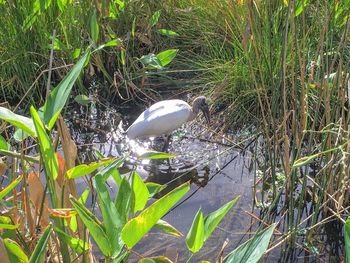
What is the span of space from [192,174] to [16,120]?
1.70 meters

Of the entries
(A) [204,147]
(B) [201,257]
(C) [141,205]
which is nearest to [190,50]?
(A) [204,147]

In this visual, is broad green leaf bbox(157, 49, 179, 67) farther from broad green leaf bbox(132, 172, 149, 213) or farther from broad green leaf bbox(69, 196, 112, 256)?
broad green leaf bbox(69, 196, 112, 256)

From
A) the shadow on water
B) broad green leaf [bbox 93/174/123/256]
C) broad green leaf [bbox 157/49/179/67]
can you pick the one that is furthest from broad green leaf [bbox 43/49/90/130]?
broad green leaf [bbox 157/49/179/67]

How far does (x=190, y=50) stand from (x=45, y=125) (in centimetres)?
246

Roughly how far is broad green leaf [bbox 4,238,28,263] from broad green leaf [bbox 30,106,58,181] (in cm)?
15

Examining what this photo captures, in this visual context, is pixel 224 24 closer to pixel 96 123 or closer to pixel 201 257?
pixel 96 123

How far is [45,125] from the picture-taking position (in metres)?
1.23

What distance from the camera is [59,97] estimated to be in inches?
47.9

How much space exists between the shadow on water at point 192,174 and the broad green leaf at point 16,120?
2.58 feet

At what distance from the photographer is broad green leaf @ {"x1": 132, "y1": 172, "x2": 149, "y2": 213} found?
1225 millimetres

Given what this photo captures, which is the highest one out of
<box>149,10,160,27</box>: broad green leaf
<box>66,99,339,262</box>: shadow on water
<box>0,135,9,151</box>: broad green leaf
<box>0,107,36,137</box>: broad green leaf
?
<box>0,107,36,137</box>: broad green leaf

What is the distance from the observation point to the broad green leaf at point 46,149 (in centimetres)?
117

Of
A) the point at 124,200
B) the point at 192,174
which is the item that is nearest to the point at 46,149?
the point at 124,200

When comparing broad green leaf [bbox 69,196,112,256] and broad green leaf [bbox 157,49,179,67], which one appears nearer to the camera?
broad green leaf [bbox 69,196,112,256]
